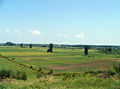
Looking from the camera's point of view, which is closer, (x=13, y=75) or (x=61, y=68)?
(x=13, y=75)

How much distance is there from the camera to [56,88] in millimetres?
11211

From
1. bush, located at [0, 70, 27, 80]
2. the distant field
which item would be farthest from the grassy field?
bush, located at [0, 70, 27, 80]

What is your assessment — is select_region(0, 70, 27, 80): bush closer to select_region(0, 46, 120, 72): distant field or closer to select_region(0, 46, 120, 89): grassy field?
select_region(0, 46, 120, 89): grassy field

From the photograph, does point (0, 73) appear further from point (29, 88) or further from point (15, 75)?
point (29, 88)

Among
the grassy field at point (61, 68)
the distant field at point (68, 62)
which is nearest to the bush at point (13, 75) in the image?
the grassy field at point (61, 68)

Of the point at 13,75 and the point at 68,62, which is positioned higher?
the point at 13,75

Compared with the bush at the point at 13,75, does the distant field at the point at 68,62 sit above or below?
below

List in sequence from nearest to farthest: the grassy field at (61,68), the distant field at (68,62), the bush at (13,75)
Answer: the grassy field at (61,68), the bush at (13,75), the distant field at (68,62)

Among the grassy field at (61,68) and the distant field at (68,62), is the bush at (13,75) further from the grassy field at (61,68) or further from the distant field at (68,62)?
the distant field at (68,62)

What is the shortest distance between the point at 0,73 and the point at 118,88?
65.3 feet

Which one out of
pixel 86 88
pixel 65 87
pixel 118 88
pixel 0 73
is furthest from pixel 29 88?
pixel 0 73

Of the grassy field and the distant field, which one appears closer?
the grassy field

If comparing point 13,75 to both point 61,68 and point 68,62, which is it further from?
point 68,62

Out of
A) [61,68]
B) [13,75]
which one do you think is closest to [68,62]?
[61,68]
